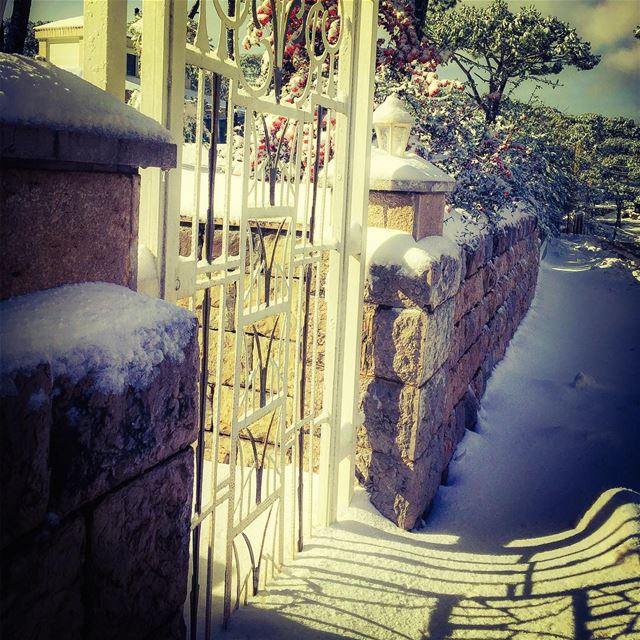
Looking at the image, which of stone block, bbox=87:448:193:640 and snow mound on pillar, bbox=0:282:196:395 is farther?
stone block, bbox=87:448:193:640

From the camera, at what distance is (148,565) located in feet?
4.07

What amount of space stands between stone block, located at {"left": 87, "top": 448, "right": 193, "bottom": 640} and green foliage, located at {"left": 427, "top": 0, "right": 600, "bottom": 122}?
1432 centimetres

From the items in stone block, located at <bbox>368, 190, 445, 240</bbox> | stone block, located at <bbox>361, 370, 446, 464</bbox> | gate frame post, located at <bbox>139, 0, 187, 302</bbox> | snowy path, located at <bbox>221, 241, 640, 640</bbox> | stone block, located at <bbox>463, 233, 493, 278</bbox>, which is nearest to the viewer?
gate frame post, located at <bbox>139, 0, 187, 302</bbox>

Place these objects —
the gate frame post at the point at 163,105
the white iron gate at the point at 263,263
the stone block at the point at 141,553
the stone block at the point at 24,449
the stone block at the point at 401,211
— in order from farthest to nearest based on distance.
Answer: the stone block at the point at 401,211 → the white iron gate at the point at 263,263 → the gate frame post at the point at 163,105 → the stone block at the point at 141,553 → the stone block at the point at 24,449

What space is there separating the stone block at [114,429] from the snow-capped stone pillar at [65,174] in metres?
0.22

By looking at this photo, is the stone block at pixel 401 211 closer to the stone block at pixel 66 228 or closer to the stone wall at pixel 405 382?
the stone wall at pixel 405 382

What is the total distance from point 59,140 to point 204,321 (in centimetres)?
113

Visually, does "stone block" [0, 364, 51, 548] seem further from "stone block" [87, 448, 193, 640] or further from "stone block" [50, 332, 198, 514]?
"stone block" [87, 448, 193, 640]

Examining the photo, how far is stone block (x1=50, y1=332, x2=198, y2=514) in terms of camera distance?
0.97m

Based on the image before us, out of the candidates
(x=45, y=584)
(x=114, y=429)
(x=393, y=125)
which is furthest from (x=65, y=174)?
(x=393, y=125)

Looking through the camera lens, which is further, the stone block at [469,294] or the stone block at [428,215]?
the stone block at [469,294]

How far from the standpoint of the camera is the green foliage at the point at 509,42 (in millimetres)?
14352

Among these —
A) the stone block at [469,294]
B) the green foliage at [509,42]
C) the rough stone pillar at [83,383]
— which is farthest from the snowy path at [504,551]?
the green foliage at [509,42]

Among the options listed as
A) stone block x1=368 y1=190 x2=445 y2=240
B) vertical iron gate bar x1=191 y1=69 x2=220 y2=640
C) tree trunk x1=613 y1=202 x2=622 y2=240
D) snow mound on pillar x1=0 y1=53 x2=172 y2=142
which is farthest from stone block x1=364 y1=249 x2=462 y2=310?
tree trunk x1=613 y1=202 x2=622 y2=240
